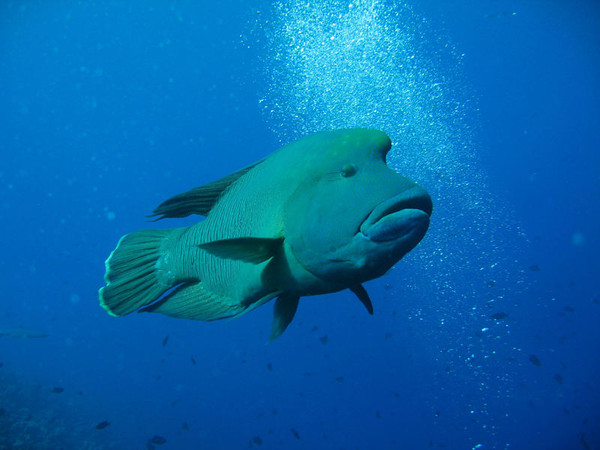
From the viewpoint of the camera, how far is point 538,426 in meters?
20.6

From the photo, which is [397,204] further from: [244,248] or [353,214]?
[244,248]

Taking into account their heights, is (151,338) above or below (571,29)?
below

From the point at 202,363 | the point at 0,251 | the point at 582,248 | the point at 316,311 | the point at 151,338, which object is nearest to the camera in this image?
the point at 316,311

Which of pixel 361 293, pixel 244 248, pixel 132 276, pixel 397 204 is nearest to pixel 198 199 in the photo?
pixel 132 276

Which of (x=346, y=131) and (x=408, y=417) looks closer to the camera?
(x=346, y=131)

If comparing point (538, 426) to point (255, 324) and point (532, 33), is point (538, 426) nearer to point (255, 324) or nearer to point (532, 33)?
point (255, 324)

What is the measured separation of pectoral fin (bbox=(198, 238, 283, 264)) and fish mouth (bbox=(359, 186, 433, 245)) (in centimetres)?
37

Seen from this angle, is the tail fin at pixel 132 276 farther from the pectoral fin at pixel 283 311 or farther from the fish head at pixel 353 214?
the fish head at pixel 353 214

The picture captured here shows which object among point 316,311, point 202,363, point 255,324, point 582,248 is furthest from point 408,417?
point 582,248

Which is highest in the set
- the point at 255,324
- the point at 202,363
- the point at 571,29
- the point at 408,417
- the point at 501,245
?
the point at 571,29

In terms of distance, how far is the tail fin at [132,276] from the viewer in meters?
2.06

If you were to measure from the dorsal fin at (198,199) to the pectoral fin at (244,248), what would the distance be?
655mm

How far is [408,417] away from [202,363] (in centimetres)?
1468

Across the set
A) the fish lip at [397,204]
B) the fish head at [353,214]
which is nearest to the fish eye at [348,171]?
the fish head at [353,214]
